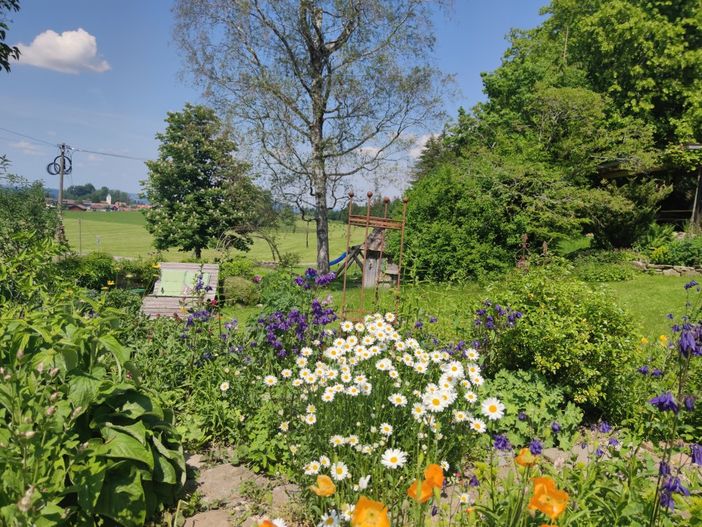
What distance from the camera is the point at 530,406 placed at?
310cm

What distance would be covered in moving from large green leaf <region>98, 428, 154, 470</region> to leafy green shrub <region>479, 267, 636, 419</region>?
2.65 metres

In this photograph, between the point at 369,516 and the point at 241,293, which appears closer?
the point at 369,516

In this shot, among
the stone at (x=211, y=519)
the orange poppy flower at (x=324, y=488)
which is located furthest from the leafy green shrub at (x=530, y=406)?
the orange poppy flower at (x=324, y=488)

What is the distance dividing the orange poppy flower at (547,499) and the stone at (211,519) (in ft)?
5.60

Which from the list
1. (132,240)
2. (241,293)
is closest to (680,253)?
(241,293)

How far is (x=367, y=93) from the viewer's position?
12.2 meters

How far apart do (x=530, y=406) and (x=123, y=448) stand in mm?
2517

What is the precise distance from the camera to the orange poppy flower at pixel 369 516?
985 millimetres

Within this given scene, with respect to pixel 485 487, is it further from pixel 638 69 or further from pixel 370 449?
pixel 638 69

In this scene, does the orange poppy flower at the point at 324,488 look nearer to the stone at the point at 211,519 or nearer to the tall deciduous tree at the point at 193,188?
the stone at the point at 211,519

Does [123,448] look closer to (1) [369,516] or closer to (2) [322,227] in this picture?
(1) [369,516]

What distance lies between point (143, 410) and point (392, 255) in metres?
10.8

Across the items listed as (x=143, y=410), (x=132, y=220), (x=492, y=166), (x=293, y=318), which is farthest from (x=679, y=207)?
(x=132, y=220)

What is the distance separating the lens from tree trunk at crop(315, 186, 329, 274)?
41.8 feet
